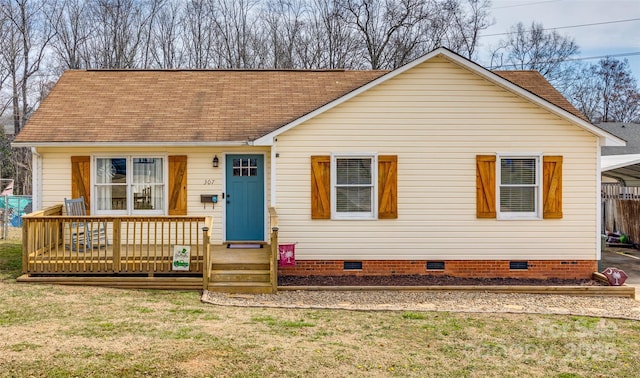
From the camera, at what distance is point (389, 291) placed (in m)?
9.23

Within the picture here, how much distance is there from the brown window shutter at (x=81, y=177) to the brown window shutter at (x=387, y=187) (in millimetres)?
6117

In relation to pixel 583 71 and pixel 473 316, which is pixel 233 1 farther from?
pixel 473 316

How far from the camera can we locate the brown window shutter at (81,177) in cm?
1062

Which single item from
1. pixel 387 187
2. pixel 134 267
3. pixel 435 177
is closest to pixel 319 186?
pixel 387 187

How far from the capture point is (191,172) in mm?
10797

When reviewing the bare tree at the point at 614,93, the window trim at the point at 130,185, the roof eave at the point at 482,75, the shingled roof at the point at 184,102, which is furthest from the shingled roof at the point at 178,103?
the bare tree at the point at 614,93

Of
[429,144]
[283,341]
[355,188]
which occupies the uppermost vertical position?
[429,144]

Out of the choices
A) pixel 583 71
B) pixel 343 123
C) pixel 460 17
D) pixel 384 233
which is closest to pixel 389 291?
pixel 384 233

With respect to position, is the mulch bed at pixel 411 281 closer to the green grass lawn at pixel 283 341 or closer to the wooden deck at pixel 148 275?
the wooden deck at pixel 148 275

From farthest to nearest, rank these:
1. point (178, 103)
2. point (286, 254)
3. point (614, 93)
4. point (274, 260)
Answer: point (614, 93) < point (178, 103) < point (286, 254) < point (274, 260)

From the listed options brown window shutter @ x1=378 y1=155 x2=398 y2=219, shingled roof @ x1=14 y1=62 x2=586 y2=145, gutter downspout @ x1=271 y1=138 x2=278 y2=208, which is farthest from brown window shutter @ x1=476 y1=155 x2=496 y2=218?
gutter downspout @ x1=271 y1=138 x2=278 y2=208

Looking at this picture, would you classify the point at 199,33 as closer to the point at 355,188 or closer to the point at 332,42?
the point at 332,42

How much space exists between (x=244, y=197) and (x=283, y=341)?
536cm

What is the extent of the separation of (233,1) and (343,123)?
23.9 metres
